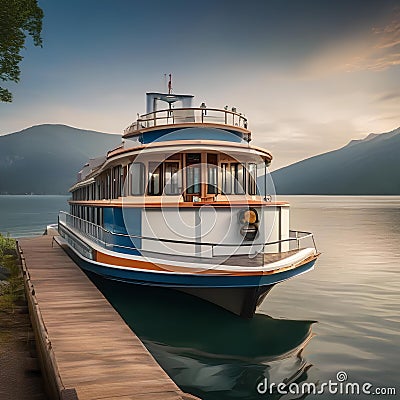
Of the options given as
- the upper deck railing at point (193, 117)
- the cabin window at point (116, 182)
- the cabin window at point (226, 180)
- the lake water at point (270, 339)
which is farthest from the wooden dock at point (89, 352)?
the upper deck railing at point (193, 117)

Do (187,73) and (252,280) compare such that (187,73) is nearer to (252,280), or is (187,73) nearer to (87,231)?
(87,231)

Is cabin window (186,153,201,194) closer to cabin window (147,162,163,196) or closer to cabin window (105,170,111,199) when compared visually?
cabin window (147,162,163,196)

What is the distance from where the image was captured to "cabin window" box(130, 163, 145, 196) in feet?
47.7

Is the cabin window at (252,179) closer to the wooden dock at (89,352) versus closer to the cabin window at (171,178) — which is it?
the cabin window at (171,178)

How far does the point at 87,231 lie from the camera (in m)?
19.1

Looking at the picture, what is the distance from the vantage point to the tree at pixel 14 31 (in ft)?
60.2

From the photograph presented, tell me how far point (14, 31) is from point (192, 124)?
1072 cm

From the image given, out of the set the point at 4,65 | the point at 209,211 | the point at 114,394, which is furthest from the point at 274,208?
the point at 4,65

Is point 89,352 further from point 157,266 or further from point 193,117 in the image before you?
point 193,117

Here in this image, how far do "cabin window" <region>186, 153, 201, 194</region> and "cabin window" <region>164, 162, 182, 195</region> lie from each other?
32 centimetres

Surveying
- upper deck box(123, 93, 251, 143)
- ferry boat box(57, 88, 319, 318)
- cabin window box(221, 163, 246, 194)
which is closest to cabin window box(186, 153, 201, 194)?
ferry boat box(57, 88, 319, 318)

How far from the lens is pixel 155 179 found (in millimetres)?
14453
